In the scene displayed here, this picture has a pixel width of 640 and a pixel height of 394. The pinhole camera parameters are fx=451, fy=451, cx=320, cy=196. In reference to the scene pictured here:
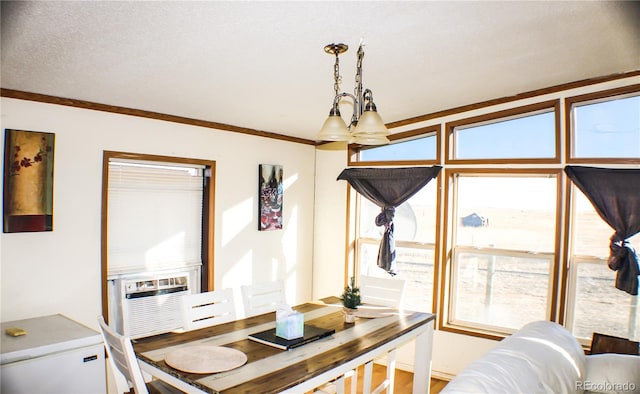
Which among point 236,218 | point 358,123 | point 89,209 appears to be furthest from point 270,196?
point 358,123

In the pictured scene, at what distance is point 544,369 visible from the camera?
2.14m

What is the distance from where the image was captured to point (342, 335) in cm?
266

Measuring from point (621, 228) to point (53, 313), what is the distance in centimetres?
409

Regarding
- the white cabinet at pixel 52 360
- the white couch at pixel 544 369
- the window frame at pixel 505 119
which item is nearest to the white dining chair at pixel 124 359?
the white cabinet at pixel 52 360

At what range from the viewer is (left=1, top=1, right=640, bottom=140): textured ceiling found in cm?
197

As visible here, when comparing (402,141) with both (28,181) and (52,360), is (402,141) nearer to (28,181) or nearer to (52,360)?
(28,181)

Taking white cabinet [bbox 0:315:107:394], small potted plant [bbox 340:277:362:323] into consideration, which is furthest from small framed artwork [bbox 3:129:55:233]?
small potted plant [bbox 340:277:362:323]

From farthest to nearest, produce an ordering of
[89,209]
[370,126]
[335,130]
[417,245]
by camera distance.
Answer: [417,245] → [89,209] → [335,130] → [370,126]

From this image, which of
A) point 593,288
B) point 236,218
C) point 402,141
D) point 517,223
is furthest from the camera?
point 402,141

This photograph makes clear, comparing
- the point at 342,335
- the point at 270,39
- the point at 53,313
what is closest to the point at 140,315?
the point at 53,313

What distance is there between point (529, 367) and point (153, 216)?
286cm

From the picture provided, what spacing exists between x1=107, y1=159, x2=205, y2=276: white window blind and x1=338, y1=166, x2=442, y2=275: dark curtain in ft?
5.59

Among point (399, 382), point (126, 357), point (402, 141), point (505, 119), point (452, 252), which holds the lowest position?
point (399, 382)

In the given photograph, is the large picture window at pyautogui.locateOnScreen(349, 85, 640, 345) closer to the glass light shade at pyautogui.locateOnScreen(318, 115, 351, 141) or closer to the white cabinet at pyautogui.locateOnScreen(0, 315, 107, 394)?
the glass light shade at pyautogui.locateOnScreen(318, 115, 351, 141)
